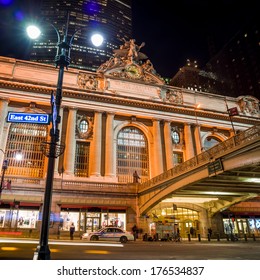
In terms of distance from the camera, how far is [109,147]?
115ft

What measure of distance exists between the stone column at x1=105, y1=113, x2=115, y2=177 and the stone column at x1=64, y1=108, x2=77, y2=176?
183 inches

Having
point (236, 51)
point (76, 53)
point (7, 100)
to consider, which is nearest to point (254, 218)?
point (7, 100)

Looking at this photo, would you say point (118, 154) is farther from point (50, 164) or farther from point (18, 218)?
point (50, 164)

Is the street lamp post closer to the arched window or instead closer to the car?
the car

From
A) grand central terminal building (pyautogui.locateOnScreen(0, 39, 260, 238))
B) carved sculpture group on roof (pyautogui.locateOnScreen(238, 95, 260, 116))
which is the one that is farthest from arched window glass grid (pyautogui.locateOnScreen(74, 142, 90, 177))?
carved sculpture group on roof (pyautogui.locateOnScreen(238, 95, 260, 116))

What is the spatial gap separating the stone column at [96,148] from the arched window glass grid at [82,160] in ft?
4.03

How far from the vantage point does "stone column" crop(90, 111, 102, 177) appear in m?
33.2

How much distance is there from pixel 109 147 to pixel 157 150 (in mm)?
7560

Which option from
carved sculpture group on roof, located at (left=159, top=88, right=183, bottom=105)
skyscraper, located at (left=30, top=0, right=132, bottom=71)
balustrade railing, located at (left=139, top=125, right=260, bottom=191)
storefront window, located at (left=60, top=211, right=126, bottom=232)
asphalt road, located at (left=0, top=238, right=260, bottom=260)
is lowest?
Result: asphalt road, located at (left=0, top=238, right=260, bottom=260)

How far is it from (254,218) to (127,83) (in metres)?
27.9

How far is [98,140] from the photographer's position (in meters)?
34.9

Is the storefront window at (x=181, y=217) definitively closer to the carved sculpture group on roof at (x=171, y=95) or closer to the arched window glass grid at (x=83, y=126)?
the arched window glass grid at (x=83, y=126)

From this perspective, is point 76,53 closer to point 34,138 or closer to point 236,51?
point 236,51

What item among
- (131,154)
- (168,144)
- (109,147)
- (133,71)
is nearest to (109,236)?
(109,147)
